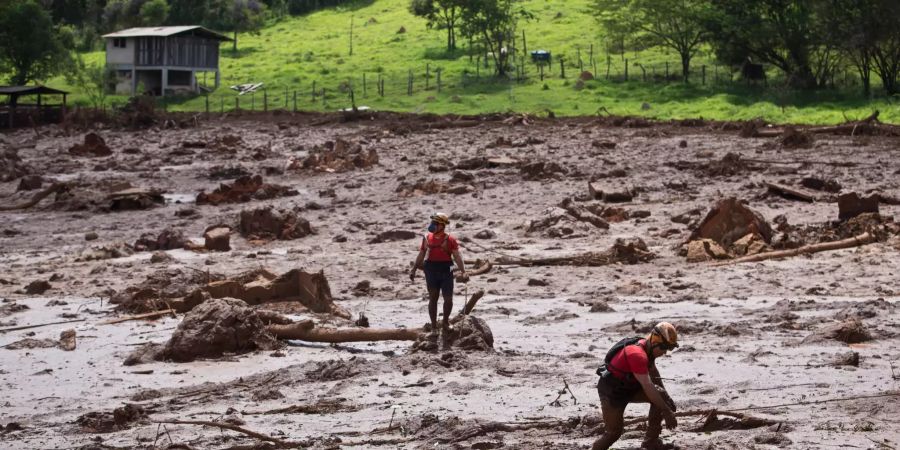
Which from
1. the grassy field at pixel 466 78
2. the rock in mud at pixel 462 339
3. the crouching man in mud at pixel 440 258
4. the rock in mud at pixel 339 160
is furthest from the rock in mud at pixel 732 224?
the grassy field at pixel 466 78

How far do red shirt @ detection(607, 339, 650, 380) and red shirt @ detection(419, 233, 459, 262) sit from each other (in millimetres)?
4956

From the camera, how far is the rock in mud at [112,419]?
33.8ft

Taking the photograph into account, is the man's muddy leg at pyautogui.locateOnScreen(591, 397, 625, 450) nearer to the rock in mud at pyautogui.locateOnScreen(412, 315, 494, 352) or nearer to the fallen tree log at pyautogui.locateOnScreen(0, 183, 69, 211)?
the rock in mud at pyautogui.locateOnScreen(412, 315, 494, 352)

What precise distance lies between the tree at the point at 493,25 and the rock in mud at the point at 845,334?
47727 millimetres

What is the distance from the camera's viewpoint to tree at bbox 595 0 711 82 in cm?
5419

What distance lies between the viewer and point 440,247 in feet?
43.7

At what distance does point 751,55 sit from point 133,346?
1656 inches

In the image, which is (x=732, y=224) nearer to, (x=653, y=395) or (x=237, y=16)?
(x=653, y=395)

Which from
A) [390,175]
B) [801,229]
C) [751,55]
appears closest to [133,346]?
[801,229]

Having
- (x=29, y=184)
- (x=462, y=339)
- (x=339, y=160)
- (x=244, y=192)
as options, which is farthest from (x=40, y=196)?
(x=462, y=339)

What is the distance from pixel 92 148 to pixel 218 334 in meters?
30.5

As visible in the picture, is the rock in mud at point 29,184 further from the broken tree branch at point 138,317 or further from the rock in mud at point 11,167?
the broken tree branch at point 138,317

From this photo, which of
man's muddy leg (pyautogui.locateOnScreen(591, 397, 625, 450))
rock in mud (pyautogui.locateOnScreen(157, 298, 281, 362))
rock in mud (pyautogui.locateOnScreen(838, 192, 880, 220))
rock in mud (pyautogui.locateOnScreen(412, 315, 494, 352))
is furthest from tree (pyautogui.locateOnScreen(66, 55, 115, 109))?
man's muddy leg (pyautogui.locateOnScreen(591, 397, 625, 450))

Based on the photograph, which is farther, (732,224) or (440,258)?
(732,224)
